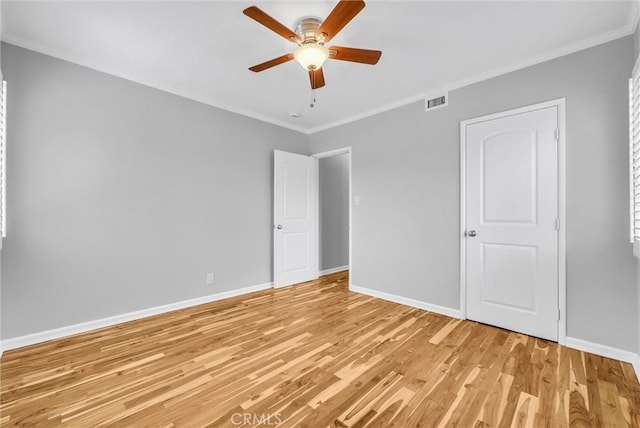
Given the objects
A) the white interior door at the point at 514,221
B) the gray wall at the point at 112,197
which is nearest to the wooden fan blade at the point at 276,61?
the gray wall at the point at 112,197

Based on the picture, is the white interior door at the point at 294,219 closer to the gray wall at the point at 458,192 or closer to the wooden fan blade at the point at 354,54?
the gray wall at the point at 458,192

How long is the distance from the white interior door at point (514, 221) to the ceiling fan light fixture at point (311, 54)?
1.83 m

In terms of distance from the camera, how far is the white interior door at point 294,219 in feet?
13.8

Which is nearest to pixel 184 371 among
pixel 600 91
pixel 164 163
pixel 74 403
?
pixel 74 403

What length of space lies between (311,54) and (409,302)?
2.90 meters

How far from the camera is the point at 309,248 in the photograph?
4617 millimetres

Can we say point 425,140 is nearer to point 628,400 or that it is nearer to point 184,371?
point 628,400

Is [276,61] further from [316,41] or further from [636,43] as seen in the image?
[636,43]

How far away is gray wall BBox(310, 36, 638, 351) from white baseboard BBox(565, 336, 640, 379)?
0.14ft

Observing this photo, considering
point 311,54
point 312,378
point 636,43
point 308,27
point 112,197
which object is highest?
point 308,27

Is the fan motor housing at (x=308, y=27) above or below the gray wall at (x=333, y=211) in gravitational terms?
above

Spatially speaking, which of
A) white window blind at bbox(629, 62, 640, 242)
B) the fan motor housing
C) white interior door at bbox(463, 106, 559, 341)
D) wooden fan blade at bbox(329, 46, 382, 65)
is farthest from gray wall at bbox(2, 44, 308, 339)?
white window blind at bbox(629, 62, 640, 242)

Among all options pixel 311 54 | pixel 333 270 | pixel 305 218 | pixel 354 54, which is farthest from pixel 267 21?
pixel 333 270

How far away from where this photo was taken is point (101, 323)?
275cm
